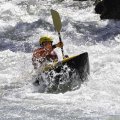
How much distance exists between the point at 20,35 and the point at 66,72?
6488mm

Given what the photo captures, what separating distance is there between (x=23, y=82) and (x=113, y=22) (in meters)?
6.88

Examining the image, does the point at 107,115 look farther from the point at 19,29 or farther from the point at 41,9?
the point at 41,9

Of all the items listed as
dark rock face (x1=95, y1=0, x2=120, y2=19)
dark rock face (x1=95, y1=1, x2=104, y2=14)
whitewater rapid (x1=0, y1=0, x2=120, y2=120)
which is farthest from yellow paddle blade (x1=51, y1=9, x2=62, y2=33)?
dark rock face (x1=95, y1=1, x2=104, y2=14)

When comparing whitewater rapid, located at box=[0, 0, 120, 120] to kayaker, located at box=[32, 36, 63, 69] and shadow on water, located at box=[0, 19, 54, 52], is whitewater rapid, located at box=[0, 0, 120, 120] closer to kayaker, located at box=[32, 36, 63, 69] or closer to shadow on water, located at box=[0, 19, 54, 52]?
shadow on water, located at box=[0, 19, 54, 52]

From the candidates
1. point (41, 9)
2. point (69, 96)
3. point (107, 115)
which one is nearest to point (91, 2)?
point (41, 9)

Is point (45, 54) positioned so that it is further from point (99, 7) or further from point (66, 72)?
point (99, 7)

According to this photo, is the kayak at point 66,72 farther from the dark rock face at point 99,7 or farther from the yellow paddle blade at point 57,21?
the dark rock face at point 99,7

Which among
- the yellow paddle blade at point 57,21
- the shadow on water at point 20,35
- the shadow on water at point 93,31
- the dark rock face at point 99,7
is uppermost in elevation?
the yellow paddle blade at point 57,21

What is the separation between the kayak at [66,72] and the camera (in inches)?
364

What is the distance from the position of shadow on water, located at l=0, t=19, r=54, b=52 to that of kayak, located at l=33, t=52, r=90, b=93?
4592 millimetres

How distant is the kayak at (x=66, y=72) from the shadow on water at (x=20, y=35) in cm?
459

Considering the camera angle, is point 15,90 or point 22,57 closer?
point 15,90

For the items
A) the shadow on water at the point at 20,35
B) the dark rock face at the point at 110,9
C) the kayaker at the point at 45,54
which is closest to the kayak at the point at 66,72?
the kayaker at the point at 45,54

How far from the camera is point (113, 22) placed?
16.3 meters
